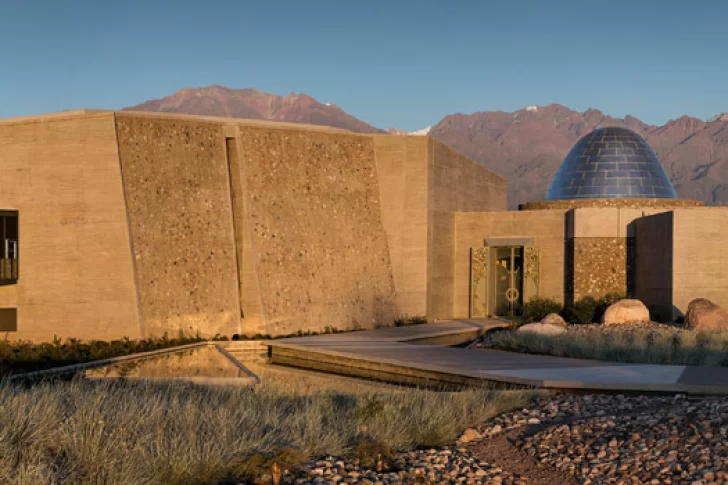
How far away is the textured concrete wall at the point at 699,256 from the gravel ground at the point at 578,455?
12.9m

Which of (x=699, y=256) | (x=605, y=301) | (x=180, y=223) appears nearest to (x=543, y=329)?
(x=699, y=256)

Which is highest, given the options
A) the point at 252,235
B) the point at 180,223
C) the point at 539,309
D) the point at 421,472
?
the point at 180,223

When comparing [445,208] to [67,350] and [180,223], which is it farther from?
[67,350]

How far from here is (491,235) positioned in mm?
26734

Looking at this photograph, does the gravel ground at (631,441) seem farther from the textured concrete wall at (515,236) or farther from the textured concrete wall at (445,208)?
the textured concrete wall at (515,236)

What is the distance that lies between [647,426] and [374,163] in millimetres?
16735

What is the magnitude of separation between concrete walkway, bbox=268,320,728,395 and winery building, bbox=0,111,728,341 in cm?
243

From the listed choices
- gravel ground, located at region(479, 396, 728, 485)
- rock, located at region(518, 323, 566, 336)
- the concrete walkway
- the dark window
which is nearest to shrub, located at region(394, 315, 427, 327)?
the concrete walkway

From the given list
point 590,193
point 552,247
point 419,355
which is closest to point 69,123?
point 419,355

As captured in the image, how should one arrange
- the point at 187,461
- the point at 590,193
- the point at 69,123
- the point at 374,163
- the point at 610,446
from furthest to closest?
the point at 590,193
the point at 374,163
the point at 69,123
the point at 610,446
the point at 187,461

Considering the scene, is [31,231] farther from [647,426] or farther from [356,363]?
[647,426]

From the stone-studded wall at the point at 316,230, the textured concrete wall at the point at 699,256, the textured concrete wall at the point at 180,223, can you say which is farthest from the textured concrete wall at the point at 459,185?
the textured concrete wall at the point at 699,256

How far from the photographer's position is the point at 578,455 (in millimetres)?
7523

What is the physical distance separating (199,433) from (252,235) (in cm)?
1372
